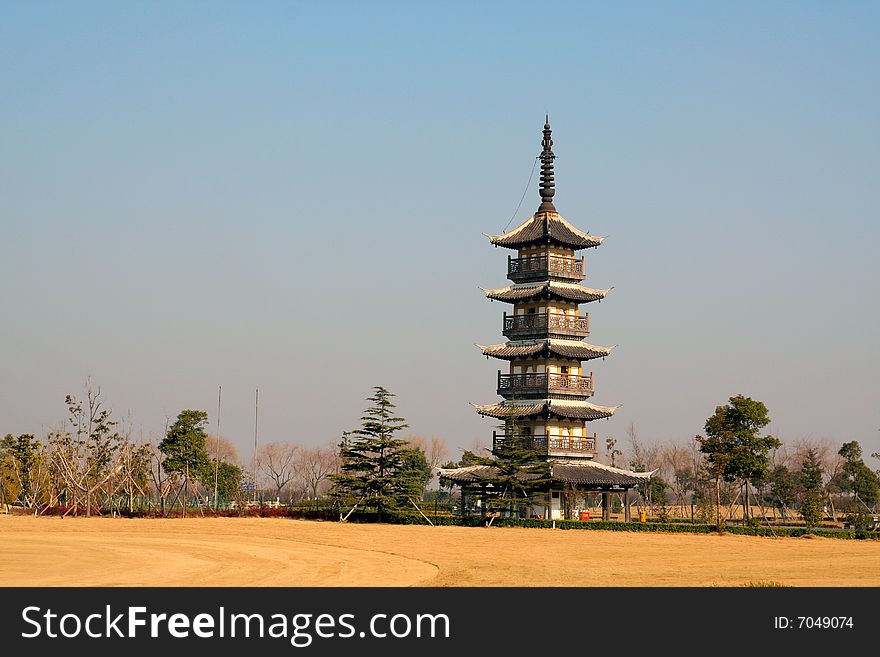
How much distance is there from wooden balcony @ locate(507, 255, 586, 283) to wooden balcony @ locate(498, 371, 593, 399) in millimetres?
6671

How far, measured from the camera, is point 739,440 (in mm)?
A: 68812

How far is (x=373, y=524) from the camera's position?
211ft

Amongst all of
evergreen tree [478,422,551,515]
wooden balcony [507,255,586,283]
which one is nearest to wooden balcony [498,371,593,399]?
evergreen tree [478,422,551,515]

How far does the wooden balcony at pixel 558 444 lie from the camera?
7212 centimetres

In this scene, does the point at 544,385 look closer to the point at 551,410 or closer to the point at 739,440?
the point at 551,410

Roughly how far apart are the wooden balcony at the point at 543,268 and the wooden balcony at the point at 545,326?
8.59 feet

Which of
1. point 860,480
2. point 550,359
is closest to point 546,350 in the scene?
point 550,359

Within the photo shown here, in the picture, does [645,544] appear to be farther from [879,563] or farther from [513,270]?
[513,270]

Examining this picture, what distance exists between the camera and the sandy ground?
113ft

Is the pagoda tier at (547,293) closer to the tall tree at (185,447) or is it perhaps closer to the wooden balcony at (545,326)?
the wooden balcony at (545,326)
